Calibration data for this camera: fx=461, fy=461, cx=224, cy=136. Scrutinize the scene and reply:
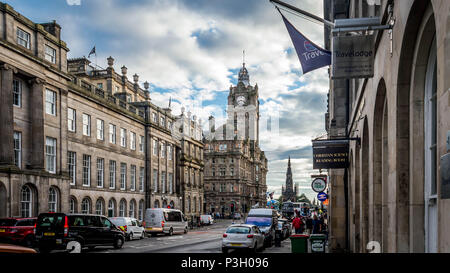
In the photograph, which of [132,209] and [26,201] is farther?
[132,209]

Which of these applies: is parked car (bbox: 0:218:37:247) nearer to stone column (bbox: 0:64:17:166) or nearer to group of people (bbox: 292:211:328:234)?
stone column (bbox: 0:64:17:166)

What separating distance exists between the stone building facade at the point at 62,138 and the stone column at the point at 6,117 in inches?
2.7

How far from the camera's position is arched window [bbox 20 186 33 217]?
33.4 m

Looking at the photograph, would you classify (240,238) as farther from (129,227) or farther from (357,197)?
(129,227)

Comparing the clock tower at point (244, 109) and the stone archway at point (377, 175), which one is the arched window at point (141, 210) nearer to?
the stone archway at point (377, 175)

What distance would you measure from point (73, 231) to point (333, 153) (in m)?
13.5

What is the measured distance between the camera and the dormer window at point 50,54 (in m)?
37.1

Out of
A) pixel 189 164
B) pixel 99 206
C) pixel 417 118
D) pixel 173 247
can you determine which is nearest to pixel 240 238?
pixel 173 247

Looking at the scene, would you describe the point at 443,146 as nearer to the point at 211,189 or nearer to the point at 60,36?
the point at 60,36

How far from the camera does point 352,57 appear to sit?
920cm

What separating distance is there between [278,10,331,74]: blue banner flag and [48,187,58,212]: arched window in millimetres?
29475

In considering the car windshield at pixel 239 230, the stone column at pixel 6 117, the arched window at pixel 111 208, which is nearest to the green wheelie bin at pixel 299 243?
the car windshield at pixel 239 230

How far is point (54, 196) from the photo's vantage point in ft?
123
